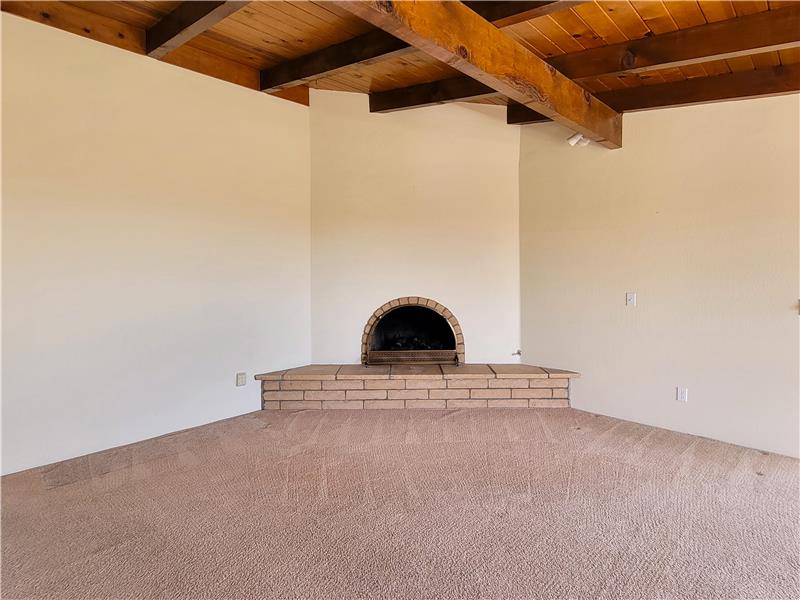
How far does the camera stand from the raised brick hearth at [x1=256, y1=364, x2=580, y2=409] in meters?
3.97

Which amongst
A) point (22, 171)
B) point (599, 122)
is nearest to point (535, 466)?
point (599, 122)

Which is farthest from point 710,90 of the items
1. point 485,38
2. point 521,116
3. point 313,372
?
point 313,372

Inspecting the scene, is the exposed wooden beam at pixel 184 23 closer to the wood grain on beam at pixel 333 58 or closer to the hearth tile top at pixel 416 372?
the wood grain on beam at pixel 333 58

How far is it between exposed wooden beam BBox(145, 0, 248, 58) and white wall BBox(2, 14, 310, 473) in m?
0.21

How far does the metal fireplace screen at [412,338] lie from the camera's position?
173 inches

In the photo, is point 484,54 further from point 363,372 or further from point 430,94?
point 363,372

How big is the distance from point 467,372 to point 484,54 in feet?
8.43

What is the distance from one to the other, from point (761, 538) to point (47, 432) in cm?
377

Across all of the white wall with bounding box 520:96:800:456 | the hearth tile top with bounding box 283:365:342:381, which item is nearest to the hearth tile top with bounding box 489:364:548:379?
the white wall with bounding box 520:96:800:456

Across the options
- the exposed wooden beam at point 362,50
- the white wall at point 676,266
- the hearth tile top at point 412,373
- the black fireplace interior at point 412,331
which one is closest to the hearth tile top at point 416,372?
the hearth tile top at point 412,373

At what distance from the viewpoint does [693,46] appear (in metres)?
2.62

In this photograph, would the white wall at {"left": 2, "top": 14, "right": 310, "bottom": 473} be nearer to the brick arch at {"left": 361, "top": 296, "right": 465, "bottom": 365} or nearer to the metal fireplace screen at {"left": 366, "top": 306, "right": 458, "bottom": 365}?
the brick arch at {"left": 361, "top": 296, "right": 465, "bottom": 365}

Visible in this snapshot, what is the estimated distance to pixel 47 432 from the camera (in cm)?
278

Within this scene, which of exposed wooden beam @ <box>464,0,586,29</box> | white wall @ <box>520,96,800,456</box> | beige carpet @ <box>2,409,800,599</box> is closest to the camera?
beige carpet @ <box>2,409,800,599</box>
